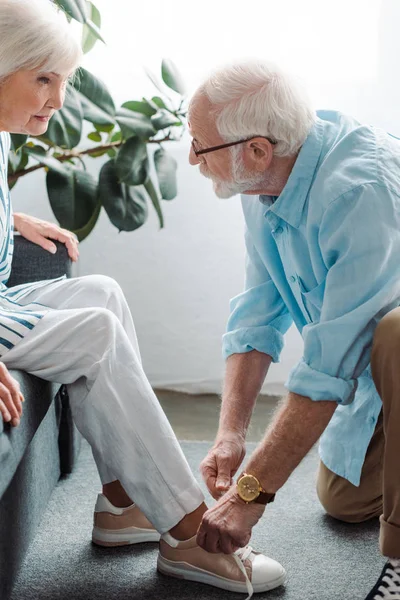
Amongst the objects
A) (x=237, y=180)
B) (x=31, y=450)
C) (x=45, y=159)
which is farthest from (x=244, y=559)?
(x=45, y=159)

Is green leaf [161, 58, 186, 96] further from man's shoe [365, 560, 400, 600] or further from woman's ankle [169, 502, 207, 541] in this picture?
man's shoe [365, 560, 400, 600]

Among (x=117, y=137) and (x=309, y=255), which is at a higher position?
(x=309, y=255)

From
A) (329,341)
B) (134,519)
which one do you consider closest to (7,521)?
(134,519)

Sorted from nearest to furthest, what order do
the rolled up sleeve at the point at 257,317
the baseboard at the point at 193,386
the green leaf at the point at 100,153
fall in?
the rolled up sleeve at the point at 257,317, the green leaf at the point at 100,153, the baseboard at the point at 193,386

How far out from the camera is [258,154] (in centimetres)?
167

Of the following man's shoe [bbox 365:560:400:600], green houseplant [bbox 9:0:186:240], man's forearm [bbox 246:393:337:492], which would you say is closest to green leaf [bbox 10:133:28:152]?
green houseplant [bbox 9:0:186:240]

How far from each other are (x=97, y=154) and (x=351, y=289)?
1.56m

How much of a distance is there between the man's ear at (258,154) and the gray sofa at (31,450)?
61 centimetres

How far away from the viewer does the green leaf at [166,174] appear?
283cm

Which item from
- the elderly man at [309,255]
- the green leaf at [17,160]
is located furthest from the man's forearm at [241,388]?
the green leaf at [17,160]

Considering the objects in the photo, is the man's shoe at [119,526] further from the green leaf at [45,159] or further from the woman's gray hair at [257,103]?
the green leaf at [45,159]

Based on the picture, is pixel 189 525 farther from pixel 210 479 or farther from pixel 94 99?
pixel 94 99

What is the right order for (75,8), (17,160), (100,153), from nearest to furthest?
(75,8)
(17,160)
(100,153)

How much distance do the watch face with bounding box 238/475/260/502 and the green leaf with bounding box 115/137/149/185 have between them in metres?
1.40
